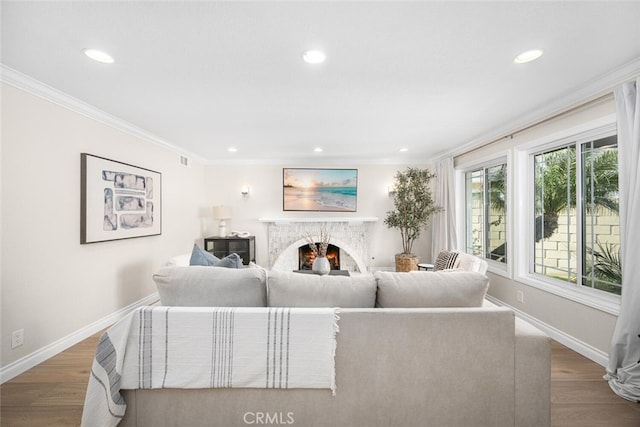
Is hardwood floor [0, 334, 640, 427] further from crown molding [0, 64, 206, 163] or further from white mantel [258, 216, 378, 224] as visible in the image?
white mantel [258, 216, 378, 224]

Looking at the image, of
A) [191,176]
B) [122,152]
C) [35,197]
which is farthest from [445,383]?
[191,176]

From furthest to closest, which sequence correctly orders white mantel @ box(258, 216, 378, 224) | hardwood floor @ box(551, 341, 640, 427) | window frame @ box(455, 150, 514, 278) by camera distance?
white mantel @ box(258, 216, 378, 224), window frame @ box(455, 150, 514, 278), hardwood floor @ box(551, 341, 640, 427)

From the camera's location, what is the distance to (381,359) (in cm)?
155

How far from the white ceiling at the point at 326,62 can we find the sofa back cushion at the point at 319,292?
147 centimetres

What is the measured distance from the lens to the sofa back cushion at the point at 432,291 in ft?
5.46

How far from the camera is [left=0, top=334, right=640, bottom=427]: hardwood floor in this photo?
1.81 meters

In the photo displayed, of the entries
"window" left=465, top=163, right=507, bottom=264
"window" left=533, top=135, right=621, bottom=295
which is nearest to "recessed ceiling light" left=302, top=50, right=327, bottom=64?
"window" left=533, top=135, right=621, bottom=295

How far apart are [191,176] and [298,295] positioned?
419 centimetres

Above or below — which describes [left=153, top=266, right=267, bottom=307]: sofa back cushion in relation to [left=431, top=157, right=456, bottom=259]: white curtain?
below

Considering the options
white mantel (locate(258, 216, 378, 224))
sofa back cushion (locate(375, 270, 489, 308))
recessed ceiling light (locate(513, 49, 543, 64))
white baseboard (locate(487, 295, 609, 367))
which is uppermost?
recessed ceiling light (locate(513, 49, 543, 64))

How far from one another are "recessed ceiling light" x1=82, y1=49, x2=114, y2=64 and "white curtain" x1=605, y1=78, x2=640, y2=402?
3.72m

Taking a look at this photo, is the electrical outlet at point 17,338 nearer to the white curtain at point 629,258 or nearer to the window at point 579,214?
the white curtain at point 629,258

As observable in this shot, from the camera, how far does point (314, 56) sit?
197 cm

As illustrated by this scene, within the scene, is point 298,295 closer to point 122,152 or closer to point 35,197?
point 35,197
